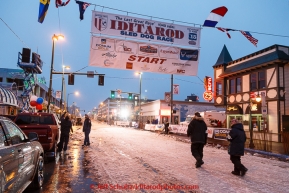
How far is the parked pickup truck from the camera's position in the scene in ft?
29.5

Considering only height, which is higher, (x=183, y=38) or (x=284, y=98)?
(x=183, y=38)

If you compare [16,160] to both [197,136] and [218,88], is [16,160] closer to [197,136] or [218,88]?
[197,136]

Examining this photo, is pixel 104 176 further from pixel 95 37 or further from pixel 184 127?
pixel 184 127

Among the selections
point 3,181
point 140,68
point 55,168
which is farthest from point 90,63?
point 3,181

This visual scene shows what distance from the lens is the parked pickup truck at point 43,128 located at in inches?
353

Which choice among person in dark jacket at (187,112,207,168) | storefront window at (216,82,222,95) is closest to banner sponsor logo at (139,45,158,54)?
person in dark jacket at (187,112,207,168)

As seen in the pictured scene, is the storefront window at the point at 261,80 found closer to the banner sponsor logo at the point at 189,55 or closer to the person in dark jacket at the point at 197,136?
the banner sponsor logo at the point at 189,55

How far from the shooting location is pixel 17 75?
39.6m

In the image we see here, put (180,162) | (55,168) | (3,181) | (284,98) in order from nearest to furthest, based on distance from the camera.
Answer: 1. (3,181)
2. (55,168)
3. (180,162)
4. (284,98)

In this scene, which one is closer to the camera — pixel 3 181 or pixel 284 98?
pixel 3 181

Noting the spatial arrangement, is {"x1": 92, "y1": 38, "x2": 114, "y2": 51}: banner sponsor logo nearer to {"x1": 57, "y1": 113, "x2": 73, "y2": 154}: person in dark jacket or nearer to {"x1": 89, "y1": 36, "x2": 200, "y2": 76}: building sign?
{"x1": 89, "y1": 36, "x2": 200, "y2": 76}: building sign

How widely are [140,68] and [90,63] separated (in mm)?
2500

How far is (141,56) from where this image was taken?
44.1ft

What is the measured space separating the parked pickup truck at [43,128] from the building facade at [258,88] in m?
13.0
